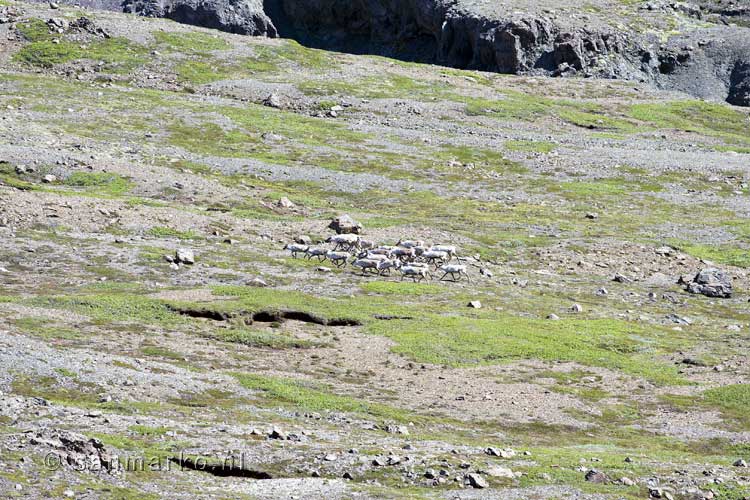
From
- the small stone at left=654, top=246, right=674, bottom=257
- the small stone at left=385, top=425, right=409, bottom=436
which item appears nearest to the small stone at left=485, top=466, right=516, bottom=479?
the small stone at left=385, top=425, right=409, bottom=436

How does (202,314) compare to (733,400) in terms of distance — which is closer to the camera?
(733,400)

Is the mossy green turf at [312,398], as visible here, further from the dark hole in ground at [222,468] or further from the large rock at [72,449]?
the large rock at [72,449]

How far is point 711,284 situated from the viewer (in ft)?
212

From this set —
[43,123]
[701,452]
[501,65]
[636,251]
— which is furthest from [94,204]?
[501,65]

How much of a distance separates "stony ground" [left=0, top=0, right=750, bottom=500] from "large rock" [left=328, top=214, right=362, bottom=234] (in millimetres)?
886

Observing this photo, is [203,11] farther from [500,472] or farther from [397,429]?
[500,472]

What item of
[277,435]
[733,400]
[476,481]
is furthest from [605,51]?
[476,481]

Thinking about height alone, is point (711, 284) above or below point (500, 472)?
below

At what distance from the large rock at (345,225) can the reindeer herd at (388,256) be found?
116 inches

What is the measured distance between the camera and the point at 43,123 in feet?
306

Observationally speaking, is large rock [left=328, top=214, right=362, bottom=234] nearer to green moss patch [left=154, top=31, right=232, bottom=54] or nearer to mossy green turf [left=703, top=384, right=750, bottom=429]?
mossy green turf [left=703, top=384, right=750, bottom=429]

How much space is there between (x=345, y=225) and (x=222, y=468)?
42157mm

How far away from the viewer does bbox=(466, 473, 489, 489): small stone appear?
89.0 feet

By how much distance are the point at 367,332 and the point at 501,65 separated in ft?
395
